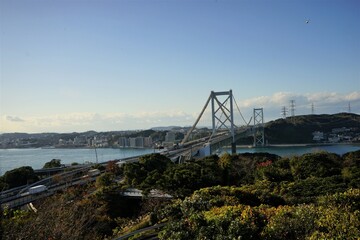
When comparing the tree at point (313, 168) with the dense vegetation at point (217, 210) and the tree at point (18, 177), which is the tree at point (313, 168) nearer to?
the dense vegetation at point (217, 210)

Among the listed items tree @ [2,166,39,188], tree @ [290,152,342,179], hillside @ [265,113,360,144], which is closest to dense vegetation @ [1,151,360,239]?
tree @ [290,152,342,179]

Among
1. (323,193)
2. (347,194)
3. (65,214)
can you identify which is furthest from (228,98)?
(65,214)

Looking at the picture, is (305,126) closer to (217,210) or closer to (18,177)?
(18,177)

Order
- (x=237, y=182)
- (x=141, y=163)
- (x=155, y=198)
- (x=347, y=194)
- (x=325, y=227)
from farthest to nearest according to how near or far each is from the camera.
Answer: (x=141, y=163) → (x=237, y=182) → (x=155, y=198) → (x=347, y=194) → (x=325, y=227)

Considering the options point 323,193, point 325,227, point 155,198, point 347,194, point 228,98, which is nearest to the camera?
point 325,227

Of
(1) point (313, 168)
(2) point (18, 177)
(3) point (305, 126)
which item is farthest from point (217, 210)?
(3) point (305, 126)

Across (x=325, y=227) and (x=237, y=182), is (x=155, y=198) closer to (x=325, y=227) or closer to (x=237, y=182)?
(x=237, y=182)

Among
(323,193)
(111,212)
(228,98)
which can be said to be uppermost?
(228,98)
